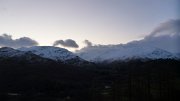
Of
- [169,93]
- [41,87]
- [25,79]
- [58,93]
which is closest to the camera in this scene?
[169,93]

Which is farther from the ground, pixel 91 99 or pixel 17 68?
pixel 17 68

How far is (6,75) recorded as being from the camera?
357 ft

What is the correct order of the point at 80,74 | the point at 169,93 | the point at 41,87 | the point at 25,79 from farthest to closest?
the point at 80,74
the point at 25,79
the point at 41,87
the point at 169,93

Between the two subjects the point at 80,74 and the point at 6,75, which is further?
the point at 80,74

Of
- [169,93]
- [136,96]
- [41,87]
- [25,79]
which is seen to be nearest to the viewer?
[169,93]

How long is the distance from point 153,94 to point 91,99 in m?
11.9

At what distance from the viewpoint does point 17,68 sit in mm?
124375

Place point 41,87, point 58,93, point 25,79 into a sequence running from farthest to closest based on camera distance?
1. point 25,79
2. point 41,87
3. point 58,93

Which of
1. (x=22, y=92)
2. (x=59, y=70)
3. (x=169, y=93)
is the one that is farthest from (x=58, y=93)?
(x=59, y=70)

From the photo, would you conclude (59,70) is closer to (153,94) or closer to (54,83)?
(54,83)

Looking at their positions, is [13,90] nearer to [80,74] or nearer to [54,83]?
[54,83]

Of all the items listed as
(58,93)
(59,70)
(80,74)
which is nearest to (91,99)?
(58,93)

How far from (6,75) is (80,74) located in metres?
27.6

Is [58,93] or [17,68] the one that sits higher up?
[17,68]
